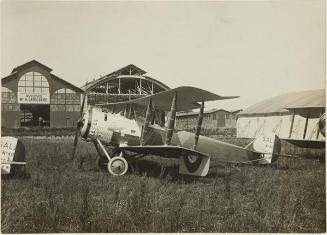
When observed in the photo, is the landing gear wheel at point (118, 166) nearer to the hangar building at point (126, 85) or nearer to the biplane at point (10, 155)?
the biplane at point (10, 155)

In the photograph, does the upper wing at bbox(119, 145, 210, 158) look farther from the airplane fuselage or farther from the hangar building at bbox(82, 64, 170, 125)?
the hangar building at bbox(82, 64, 170, 125)

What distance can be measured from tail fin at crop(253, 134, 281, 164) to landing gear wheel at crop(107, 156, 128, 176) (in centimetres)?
378

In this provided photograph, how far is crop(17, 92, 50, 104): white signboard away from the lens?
23.0 meters

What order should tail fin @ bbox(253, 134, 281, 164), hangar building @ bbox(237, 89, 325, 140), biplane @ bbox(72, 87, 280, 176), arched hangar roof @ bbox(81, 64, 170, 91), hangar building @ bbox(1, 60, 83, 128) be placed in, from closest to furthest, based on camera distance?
biplane @ bbox(72, 87, 280, 176) → tail fin @ bbox(253, 134, 281, 164) → hangar building @ bbox(237, 89, 325, 140) → hangar building @ bbox(1, 60, 83, 128) → arched hangar roof @ bbox(81, 64, 170, 91)

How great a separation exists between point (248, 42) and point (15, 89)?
745 inches

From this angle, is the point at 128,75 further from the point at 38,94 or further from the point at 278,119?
the point at 278,119

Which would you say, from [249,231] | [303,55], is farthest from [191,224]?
[303,55]

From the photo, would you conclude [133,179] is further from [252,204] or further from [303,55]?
[303,55]

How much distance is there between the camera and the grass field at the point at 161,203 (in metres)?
4.62

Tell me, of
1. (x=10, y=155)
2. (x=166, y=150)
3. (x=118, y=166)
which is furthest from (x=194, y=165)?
(x=10, y=155)

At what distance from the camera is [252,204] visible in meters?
5.62

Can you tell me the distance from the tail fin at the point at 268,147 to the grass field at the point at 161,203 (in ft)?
4.54

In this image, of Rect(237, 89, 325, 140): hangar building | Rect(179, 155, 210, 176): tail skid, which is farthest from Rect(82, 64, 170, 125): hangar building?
Rect(179, 155, 210, 176): tail skid

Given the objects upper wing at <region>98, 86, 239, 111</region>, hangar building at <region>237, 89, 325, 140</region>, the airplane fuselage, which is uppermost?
upper wing at <region>98, 86, 239, 111</region>
